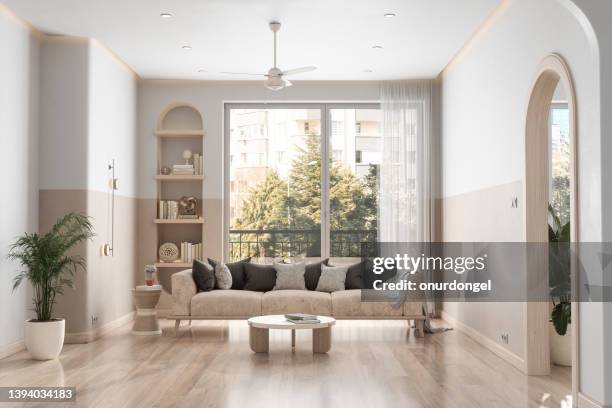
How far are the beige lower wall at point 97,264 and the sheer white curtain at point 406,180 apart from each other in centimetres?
347

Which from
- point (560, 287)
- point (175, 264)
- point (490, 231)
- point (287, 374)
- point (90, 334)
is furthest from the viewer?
point (175, 264)

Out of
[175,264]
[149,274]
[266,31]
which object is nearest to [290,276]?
[149,274]

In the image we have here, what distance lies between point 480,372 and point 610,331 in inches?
66.8

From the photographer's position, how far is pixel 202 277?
825cm

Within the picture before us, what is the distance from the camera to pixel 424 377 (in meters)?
5.57

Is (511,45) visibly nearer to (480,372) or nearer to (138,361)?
(480,372)

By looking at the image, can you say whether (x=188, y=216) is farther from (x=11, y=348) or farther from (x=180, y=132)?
(x=11, y=348)

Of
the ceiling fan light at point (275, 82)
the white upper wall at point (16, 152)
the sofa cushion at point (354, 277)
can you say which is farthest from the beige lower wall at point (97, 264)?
the sofa cushion at point (354, 277)

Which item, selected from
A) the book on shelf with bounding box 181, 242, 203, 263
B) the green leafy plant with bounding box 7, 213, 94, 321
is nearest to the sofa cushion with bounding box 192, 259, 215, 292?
the book on shelf with bounding box 181, 242, 203, 263

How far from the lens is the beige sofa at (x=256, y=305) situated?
7.98 m

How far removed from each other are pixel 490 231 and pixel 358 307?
183 centimetres

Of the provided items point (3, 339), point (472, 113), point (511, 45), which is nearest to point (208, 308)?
point (3, 339)

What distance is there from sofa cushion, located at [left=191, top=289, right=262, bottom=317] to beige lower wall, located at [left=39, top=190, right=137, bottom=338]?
1088 millimetres

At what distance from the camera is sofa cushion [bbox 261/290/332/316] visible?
8031 mm
